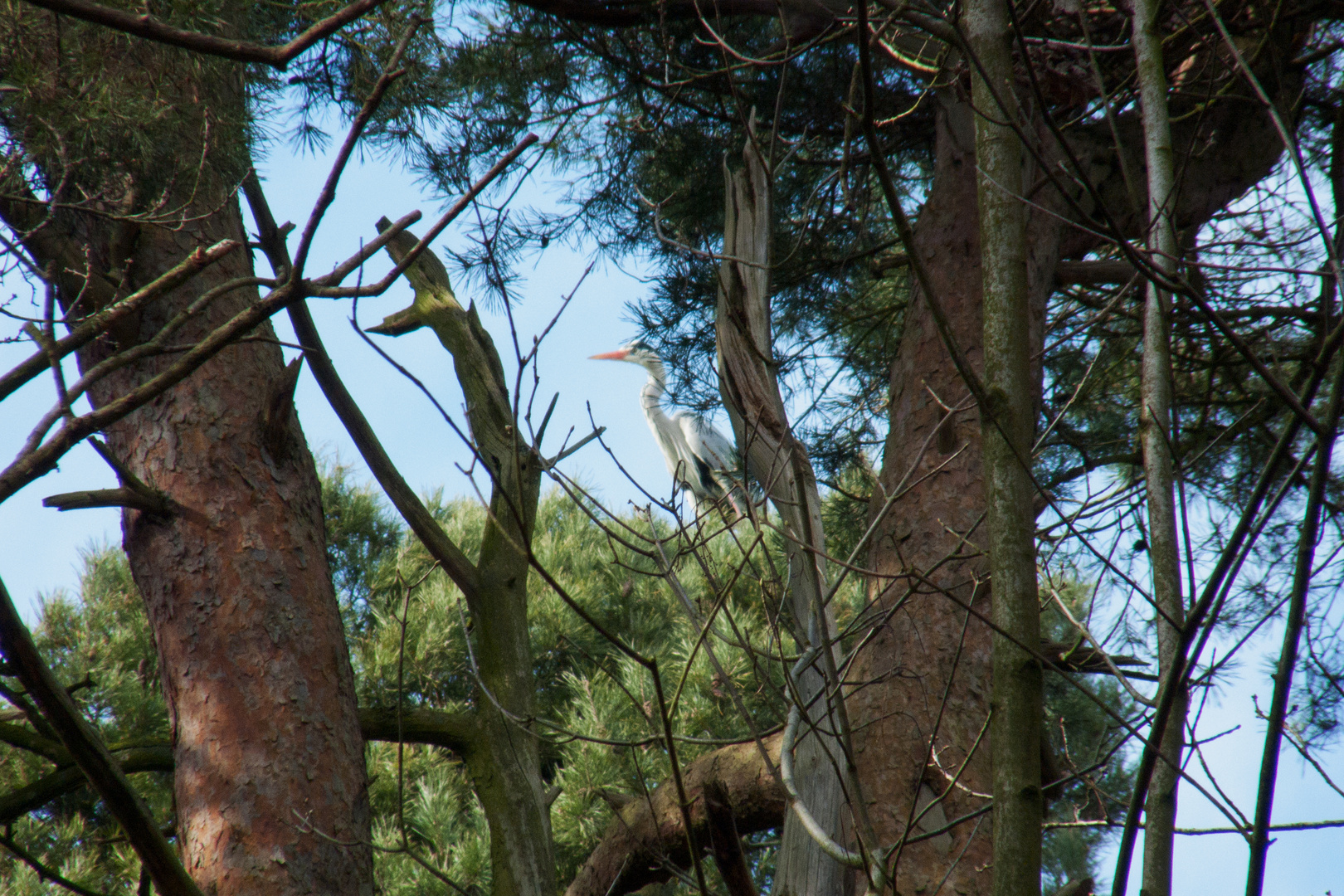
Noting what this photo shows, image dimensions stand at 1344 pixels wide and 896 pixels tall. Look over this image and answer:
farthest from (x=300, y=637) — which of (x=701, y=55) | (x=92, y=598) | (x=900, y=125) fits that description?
(x=92, y=598)

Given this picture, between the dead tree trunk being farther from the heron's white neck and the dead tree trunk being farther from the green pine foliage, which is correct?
the heron's white neck

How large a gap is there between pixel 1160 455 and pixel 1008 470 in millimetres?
152

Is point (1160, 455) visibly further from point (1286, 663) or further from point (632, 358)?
point (632, 358)

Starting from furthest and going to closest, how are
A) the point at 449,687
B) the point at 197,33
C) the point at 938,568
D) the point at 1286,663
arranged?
the point at 449,687, the point at 938,568, the point at 197,33, the point at 1286,663

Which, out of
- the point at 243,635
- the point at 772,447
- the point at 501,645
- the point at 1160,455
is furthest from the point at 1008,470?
the point at 243,635

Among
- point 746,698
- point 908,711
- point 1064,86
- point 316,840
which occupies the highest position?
point 1064,86

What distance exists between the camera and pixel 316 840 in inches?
57.3

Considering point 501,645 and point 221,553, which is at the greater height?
point 221,553

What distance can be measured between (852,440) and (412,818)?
3131 millimetres

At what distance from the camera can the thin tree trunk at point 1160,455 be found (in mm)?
696

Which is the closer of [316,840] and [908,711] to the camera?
[316,840]

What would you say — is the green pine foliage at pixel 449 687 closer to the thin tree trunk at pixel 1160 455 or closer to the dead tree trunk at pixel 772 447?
the dead tree trunk at pixel 772 447

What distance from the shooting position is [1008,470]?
767 mm

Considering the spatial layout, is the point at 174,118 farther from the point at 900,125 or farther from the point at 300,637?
the point at 900,125
